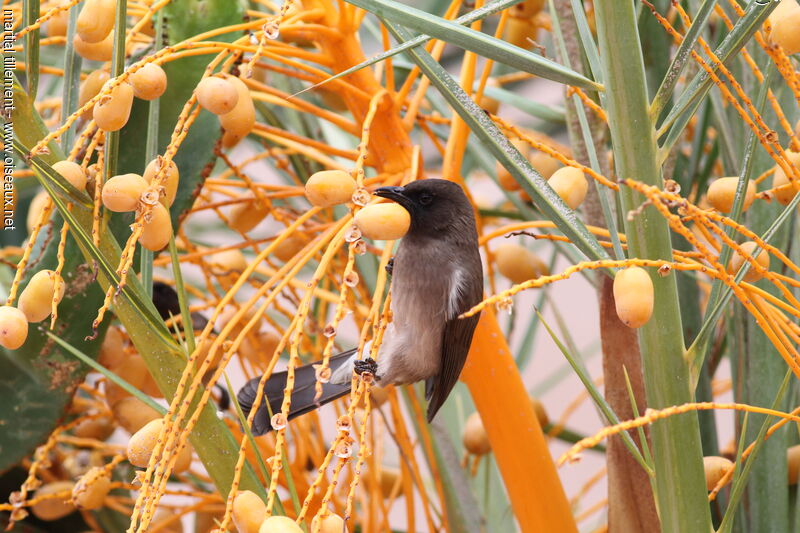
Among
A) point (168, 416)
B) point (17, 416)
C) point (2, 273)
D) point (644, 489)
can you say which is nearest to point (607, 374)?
point (644, 489)

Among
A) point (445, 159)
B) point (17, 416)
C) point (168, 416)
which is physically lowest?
point (17, 416)

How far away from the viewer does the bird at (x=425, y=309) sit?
0.75 m

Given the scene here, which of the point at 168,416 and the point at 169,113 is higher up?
the point at 169,113

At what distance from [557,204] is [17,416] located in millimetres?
445

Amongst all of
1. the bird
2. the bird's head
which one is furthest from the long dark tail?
the bird's head

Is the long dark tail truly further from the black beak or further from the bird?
the black beak

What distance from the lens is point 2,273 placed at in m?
0.96

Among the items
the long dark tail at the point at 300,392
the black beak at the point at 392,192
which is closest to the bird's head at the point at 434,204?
the black beak at the point at 392,192

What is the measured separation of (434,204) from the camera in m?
0.81

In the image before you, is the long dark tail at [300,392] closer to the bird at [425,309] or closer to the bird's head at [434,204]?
the bird at [425,309]

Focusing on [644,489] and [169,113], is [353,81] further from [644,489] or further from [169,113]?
[644,489]

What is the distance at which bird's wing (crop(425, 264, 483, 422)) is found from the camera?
72 cm

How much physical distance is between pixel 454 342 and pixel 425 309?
104 millimetres

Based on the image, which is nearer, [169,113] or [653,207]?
[653,207]
